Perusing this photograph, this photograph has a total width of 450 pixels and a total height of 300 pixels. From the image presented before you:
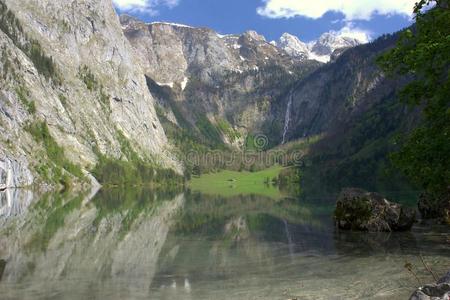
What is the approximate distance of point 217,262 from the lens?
32.5 meters

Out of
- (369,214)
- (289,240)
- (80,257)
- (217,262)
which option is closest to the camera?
(217,262)

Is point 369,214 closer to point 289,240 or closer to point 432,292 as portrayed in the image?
point 289,240

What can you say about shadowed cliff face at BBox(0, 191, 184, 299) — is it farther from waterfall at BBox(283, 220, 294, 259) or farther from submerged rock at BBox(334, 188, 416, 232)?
submerged rock at BBox(334, 188, 416, 232)

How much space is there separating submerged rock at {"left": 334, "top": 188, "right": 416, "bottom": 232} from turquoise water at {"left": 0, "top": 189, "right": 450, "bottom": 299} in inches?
64.5

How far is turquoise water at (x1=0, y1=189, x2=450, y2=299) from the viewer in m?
23.6

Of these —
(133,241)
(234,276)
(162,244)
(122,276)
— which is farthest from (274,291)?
(133,241)

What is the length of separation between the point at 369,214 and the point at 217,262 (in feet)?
67.0

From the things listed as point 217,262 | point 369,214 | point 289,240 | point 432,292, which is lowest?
point 217,262

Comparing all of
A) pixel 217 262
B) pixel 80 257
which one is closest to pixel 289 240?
pixel 217 262

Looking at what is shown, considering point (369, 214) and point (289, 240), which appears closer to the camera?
point (289, 240)

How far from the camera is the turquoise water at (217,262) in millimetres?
23641

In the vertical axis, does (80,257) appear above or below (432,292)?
below

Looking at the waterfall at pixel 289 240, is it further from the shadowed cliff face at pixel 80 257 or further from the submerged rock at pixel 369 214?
the shadowed cliff face at pixel 80 257

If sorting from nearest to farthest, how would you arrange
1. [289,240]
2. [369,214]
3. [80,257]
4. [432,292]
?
[432,292] < [80,257] < [289,240] < [369,214]
